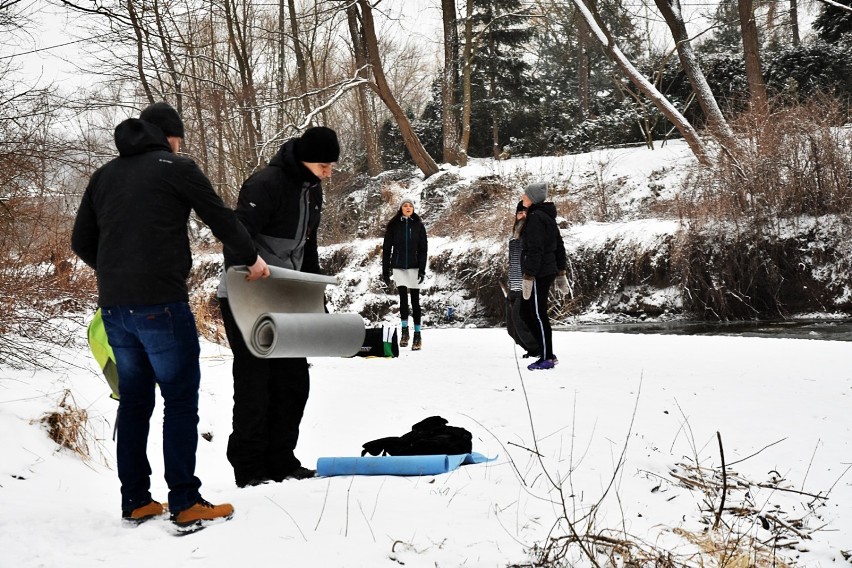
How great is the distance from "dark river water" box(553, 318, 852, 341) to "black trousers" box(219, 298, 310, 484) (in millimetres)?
→ 8831

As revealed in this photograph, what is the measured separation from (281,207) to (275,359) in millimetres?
862

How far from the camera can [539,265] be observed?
7.53 m

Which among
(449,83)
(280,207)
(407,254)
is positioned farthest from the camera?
(449,83)

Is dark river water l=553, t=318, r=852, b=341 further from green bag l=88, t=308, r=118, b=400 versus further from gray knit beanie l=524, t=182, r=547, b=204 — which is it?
green bag l=88, t=308, r=118, b=400

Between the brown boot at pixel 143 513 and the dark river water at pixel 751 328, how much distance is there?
9.73 metres

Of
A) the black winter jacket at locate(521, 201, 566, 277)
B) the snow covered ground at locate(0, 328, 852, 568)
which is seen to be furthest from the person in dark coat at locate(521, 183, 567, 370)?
the snow covered ground at locate(0, 328, 852, 568)

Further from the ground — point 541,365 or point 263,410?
point 263,410

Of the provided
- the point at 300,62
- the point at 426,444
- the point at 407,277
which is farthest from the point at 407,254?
the point at 300,62

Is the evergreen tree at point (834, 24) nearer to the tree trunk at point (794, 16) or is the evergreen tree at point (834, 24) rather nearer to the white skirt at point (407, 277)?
the tree trunk at point (794, 16)

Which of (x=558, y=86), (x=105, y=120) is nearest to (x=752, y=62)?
(x=558, y=86)

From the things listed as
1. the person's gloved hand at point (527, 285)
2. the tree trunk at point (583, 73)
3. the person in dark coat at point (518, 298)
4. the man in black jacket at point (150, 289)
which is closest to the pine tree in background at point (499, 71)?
the tree trunk at point (583, 73)

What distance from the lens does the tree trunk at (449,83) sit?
2411cm

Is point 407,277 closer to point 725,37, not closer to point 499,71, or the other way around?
point 499,71

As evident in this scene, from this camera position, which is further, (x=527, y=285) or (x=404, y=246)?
(x=404, y=246)
